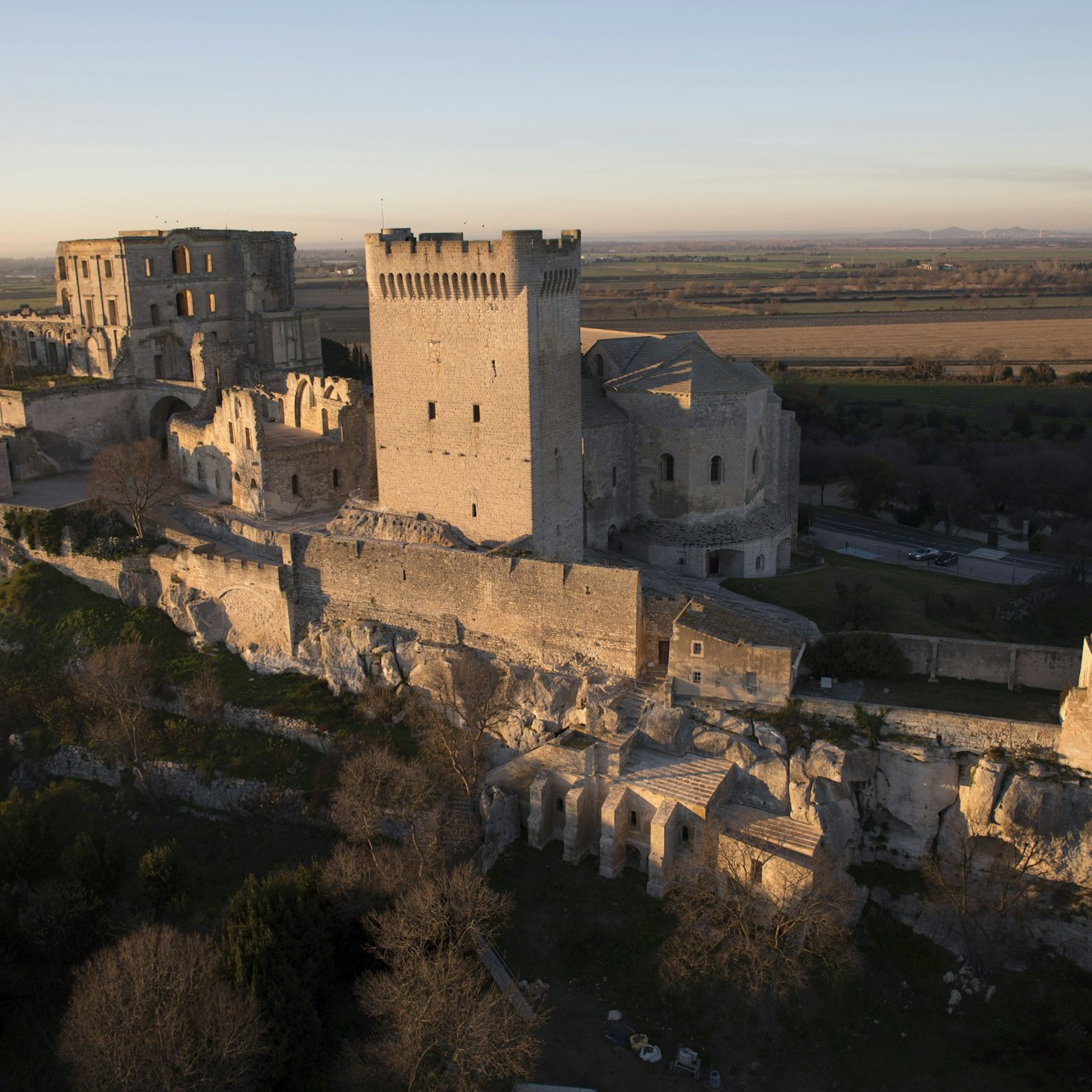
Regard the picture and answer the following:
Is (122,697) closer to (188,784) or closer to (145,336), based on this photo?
(188,784)

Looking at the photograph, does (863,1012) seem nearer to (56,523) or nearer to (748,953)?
(748,953)

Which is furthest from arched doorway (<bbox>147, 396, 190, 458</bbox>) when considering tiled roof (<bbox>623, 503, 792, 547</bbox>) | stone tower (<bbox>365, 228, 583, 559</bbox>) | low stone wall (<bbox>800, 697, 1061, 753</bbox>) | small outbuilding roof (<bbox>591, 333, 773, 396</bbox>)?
low stone wall (<bbox>800, 697, 1061, 753</bbox>)

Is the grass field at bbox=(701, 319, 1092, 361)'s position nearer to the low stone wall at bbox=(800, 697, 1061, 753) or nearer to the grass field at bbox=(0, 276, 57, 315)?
the low stone wall at bbox=(800, 697, 1061, 753)

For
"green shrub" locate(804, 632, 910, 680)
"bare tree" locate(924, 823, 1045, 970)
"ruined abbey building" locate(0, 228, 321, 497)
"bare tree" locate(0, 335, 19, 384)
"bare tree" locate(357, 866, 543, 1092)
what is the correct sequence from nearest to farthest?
1. "bare tree" locate(357, 866, 543, 1092)
2. "bare tree" locate(924, 823, 1045, 970)
3. "green shrub" locate(804, 632, 910, 680)
4. "ruined abbey building" locate(0, 228, 321, 497)
5. "bare tree" locate(0, 335, 19, 384)

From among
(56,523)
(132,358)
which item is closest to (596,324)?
(132,358)

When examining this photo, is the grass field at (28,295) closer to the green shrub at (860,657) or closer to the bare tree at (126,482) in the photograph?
the bare tree at (126,482)
